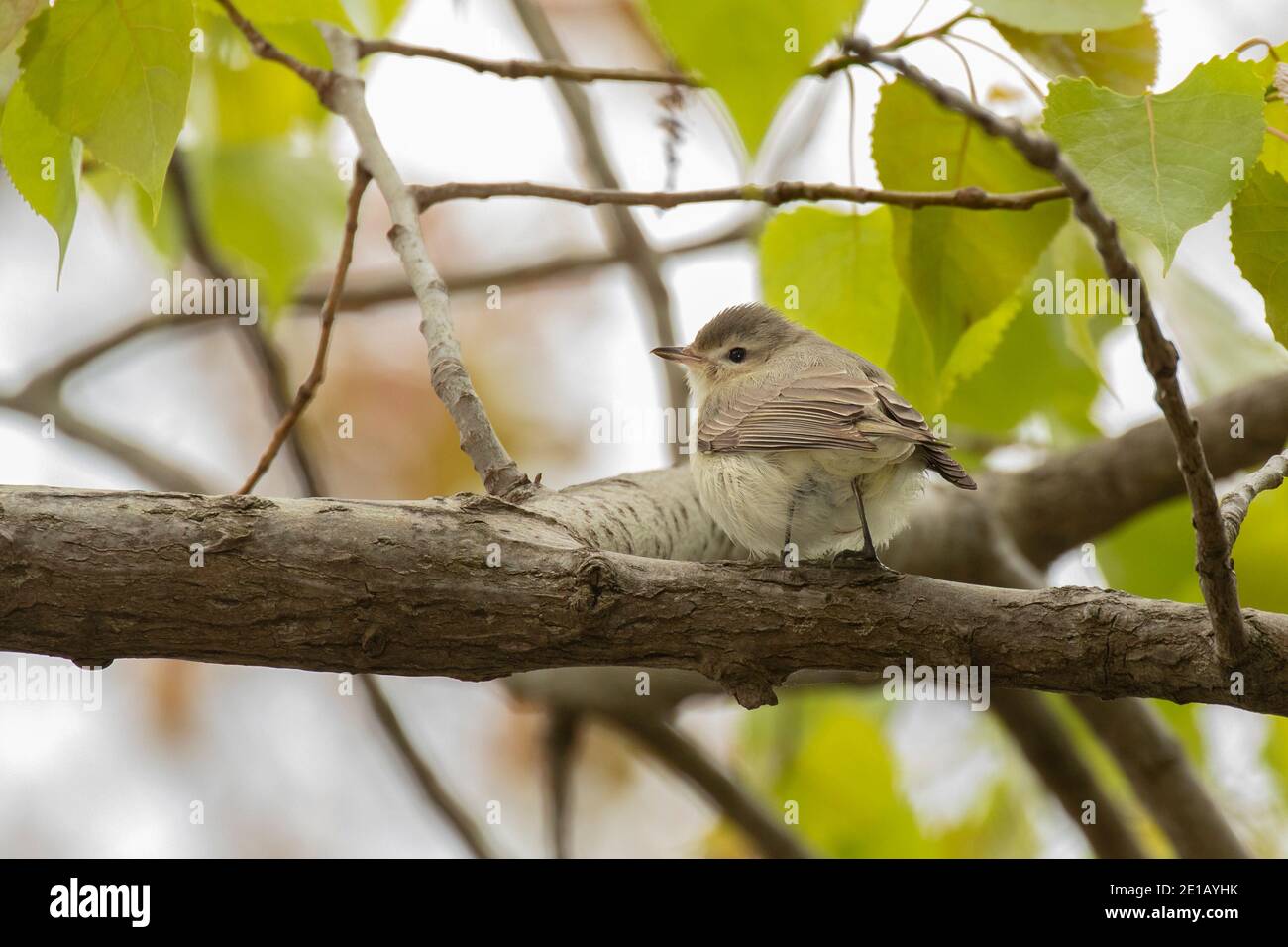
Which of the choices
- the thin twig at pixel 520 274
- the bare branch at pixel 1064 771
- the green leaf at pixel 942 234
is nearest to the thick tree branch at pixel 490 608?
the green leaf at pixel 942 234

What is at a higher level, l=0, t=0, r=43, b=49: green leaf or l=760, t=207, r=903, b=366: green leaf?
l=0, t=0, r=43, b=49: green leaf

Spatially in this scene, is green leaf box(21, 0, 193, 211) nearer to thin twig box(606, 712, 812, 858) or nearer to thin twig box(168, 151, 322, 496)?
thin twig box(168, 151, 322, 496)

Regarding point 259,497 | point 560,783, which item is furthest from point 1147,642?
point 560,783

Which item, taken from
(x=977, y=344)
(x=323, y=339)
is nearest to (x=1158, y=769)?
(x=977, y=344)

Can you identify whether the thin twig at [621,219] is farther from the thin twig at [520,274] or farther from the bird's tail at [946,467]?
the bird's tail at [946,467]

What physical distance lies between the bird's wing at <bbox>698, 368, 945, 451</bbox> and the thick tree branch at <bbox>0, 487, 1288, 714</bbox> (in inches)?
25.2

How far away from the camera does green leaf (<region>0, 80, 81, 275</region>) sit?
2.17m

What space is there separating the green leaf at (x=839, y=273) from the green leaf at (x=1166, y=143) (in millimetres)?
757

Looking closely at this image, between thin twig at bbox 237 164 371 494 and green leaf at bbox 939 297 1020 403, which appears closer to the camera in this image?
thin twig at bbox 237 164 371 494

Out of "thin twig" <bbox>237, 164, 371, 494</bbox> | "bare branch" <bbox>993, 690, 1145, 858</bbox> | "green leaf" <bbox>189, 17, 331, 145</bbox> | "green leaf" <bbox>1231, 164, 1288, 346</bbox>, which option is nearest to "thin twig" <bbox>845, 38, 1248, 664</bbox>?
"green leaf" <bbox>1231, 164, 1288, 346</bbox>

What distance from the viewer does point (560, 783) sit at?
4.80 meters

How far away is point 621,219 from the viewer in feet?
17.0

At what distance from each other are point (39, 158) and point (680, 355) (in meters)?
2.50

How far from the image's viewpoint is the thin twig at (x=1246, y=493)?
2039 millimetres
